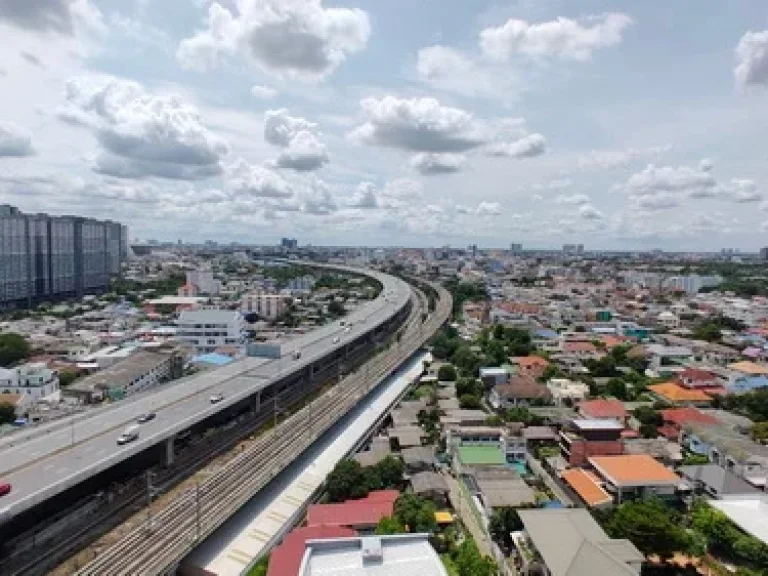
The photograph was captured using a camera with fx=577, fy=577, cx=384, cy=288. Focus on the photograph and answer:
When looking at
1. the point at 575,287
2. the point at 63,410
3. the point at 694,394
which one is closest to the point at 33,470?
the point at 63,410

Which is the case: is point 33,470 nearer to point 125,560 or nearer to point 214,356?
point 125,560

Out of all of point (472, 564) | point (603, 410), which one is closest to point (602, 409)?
point (603, 410)

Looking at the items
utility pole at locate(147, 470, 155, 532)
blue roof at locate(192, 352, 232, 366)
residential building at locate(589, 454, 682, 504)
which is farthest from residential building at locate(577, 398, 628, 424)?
blue roof at locate(192, 352, 232, 366)

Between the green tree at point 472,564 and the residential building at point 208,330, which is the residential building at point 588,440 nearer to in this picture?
the green tree at point 472,564

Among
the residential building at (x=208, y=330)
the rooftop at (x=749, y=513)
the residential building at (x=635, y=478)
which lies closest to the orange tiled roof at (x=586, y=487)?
the residential building at (x=635, y=478)

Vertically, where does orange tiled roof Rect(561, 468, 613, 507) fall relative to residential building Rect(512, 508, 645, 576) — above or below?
below

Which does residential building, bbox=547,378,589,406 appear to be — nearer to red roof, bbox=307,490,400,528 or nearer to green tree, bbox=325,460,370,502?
green tree, bbox=325,460,370,502
